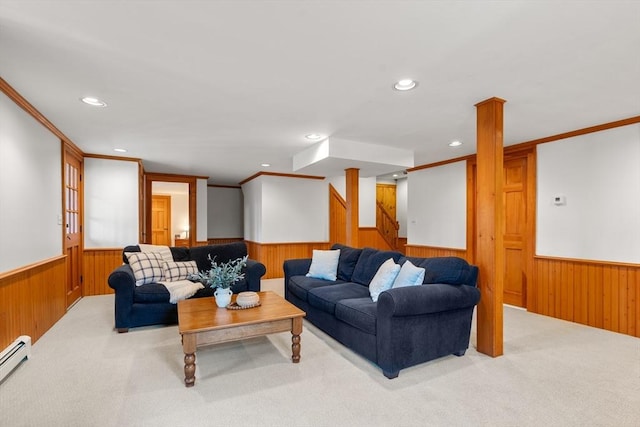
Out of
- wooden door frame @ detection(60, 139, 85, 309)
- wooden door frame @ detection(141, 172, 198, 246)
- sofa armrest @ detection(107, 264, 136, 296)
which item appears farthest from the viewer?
wooden door frame @ detection(141, 172, 198, 246)

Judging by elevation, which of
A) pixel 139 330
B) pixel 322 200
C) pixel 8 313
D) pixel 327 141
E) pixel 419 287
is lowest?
pixel 139 330

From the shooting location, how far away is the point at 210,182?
8586mm

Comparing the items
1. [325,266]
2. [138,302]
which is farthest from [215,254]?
[325,266]

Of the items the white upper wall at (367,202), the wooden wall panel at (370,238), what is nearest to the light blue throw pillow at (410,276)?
the wooden wall panel at (370,238)

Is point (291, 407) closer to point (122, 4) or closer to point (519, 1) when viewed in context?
point (122, 4)

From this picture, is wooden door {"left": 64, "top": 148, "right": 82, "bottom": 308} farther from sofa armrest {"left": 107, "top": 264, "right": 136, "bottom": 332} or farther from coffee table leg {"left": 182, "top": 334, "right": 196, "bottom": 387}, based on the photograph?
coffee table leg {"left": 182, "top": 334, "right": 196, "bottom": 387}

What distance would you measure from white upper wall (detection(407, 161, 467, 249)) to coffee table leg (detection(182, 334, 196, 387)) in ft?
14.7

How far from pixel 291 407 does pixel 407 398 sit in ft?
2.58

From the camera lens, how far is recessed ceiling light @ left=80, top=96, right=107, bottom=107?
285 cm

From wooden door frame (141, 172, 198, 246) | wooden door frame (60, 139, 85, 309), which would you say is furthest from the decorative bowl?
wooden door frame (141, 172, 198, 246)

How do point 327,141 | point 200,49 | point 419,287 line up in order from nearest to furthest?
point 200,49 < point 419,287 < point 327,141

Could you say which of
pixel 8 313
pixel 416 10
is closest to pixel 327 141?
pixel 416 10

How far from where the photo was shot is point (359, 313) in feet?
9.14

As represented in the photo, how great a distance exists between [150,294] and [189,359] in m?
1.59
